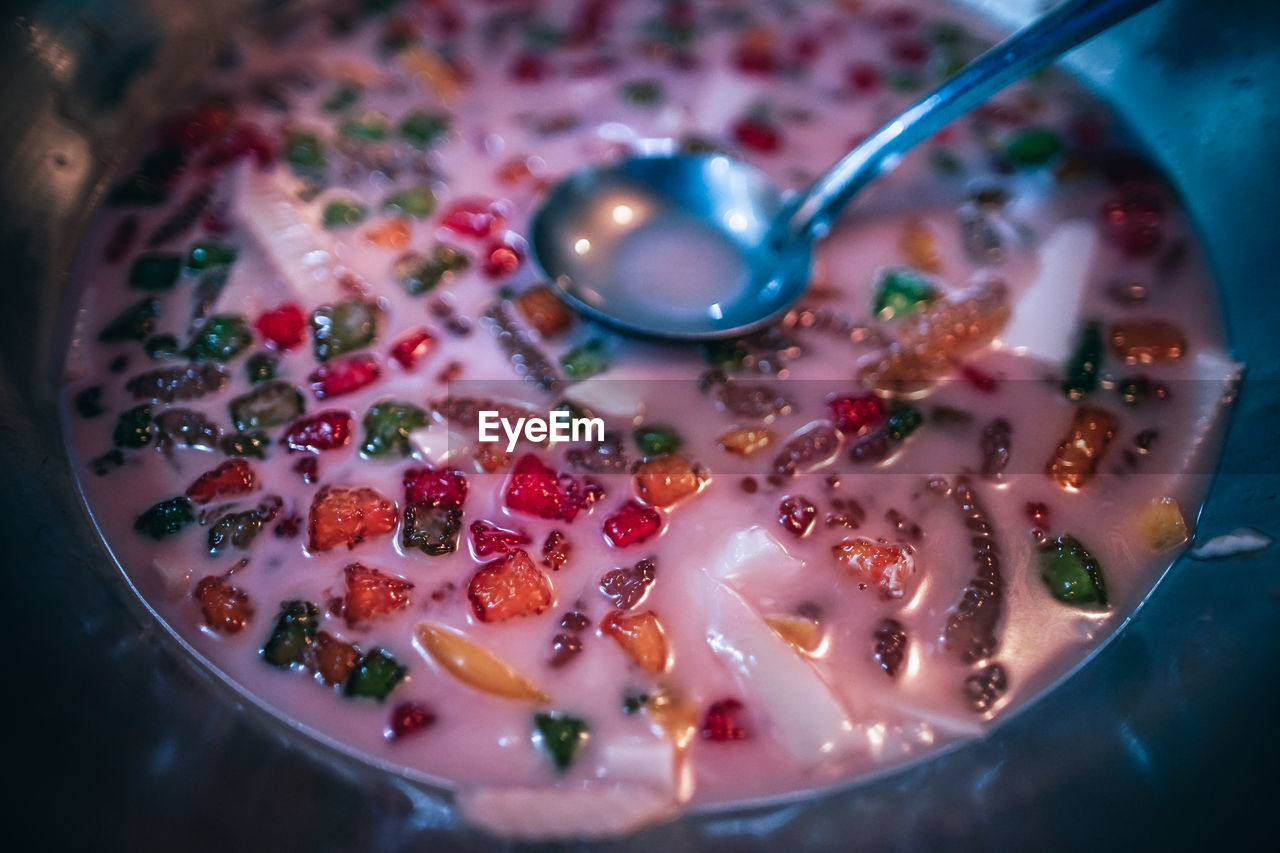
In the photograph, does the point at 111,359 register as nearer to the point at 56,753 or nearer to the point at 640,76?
the point at 56,753

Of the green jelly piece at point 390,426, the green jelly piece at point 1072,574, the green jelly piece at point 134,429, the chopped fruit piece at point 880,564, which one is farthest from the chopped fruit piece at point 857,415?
the green jelly piece at point 134,429

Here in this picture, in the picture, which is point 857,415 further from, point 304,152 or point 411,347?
point 304,152

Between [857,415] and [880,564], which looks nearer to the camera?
[880,564]

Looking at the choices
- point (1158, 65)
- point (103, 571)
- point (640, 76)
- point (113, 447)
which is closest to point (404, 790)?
point (103, 571)

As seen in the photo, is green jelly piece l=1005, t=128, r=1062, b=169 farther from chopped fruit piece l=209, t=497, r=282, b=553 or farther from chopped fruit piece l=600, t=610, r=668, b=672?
chopped fruit piece l=209, t=497, r=282, b=553

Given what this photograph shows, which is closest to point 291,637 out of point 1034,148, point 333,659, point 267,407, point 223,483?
point 333,659

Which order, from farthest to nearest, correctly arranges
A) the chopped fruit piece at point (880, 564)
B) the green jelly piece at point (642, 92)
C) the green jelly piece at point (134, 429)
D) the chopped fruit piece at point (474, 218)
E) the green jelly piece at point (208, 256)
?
1. the green jelly piece at point (642, 92)
2. the chopped fruit piece at point (474, 218)
3. the green jelly piece at point (208, 256)
4. the green jelly piece at point (134, 429)
5. the chopped fruit piece at point (880, 564)

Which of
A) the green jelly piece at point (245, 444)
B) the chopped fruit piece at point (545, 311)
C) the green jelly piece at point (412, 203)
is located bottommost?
the green jelly piece at point (245, 444)

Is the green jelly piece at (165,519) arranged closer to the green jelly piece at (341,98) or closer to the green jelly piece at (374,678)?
the green jelly piece at (374,678)
